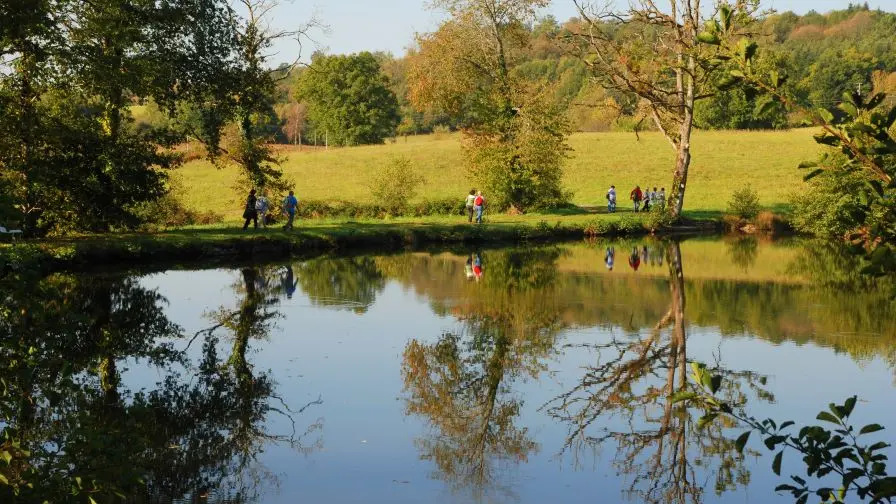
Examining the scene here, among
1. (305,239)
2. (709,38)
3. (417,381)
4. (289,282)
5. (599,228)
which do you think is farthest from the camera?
(599,228)

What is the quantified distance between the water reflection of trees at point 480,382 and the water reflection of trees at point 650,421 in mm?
787

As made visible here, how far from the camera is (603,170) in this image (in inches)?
2504

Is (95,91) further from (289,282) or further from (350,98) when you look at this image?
(350,98)

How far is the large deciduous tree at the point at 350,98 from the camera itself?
95.4 metres

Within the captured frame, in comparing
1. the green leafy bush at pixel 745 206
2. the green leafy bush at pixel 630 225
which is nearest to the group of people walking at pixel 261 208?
the green leafy bush at pixel 630 225

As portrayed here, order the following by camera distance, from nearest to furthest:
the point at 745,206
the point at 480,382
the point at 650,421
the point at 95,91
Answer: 1. the point at 650,421
2. the point at 480,382
3. the point at 95,91
4. the point at 745,206

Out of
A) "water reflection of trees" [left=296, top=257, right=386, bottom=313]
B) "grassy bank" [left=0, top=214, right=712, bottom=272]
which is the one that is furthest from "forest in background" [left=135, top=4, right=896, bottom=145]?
"water reflection of trees" [left=296, top=257, right=386, bottom=313]

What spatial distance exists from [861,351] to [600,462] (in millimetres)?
7411

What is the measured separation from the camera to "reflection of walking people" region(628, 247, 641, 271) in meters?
28.2

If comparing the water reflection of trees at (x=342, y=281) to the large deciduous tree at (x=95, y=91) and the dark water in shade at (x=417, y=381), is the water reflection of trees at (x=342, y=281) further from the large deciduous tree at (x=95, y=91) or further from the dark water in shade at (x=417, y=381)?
the large deciduous tree at (x=95, y=91)

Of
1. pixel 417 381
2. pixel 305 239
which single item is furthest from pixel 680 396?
pixel 305 239

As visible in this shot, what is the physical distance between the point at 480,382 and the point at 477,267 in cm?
1489

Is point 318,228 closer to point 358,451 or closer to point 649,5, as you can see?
point 649,5

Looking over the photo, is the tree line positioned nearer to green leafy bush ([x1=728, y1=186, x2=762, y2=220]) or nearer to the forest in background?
the forest in background
